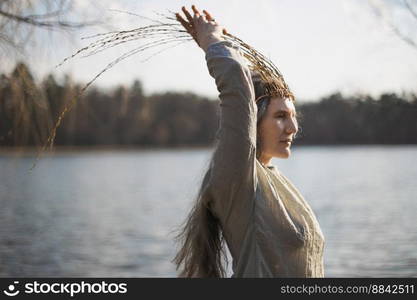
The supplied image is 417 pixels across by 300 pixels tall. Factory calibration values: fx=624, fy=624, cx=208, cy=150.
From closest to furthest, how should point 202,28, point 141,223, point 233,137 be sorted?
point 233,137 → point 202,28 → point 141,223

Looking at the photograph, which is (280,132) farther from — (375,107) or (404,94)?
(375,107)

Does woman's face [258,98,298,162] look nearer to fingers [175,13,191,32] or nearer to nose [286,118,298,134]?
nose [286,118,298,134]

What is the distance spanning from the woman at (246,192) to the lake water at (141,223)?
0.25m

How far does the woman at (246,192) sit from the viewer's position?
1.83 m

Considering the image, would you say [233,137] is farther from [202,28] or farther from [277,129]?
[202,28]

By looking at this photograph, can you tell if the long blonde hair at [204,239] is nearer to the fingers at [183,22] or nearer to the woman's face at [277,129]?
the woman's face at [277,129]

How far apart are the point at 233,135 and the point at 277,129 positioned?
29cm

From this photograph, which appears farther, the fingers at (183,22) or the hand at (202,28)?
the fingers at (183,22)

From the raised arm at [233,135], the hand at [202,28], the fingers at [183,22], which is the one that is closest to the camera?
the raised arm at [233,135]

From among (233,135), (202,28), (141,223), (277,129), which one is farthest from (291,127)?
(141,223)

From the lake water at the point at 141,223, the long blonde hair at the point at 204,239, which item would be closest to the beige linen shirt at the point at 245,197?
the long blonde hair at the point at 204,239

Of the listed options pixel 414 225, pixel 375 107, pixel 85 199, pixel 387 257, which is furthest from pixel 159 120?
pixel 375 107

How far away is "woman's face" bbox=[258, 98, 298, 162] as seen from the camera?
2068 mm

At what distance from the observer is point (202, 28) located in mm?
1984
